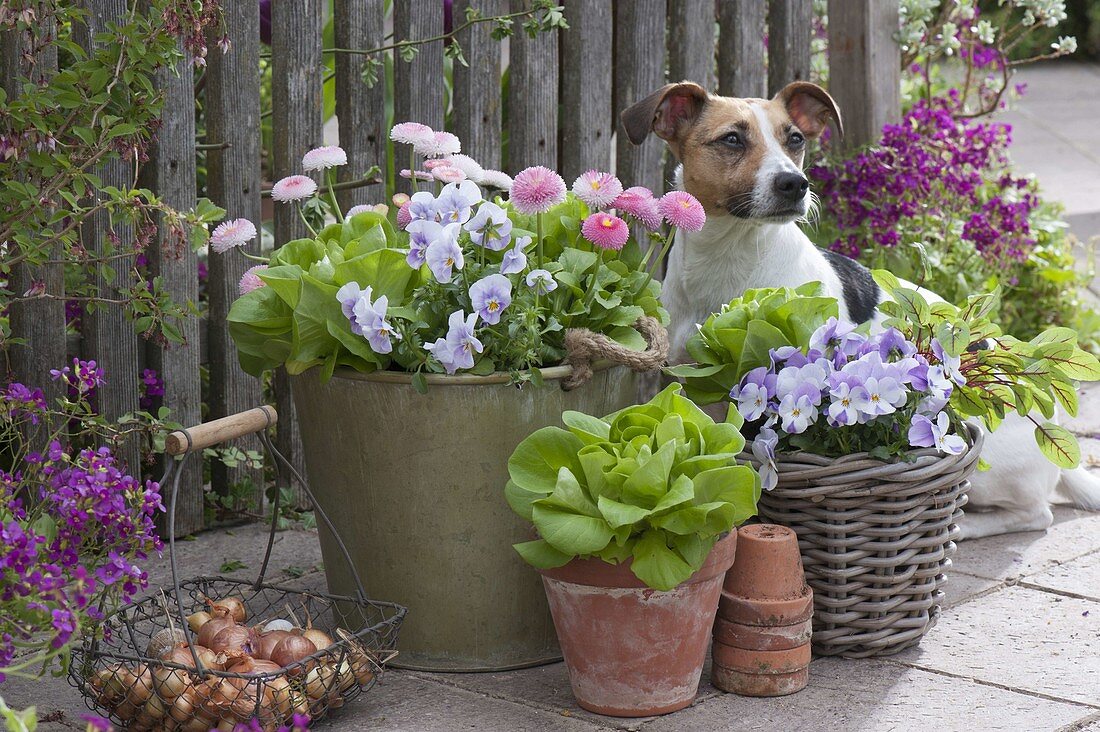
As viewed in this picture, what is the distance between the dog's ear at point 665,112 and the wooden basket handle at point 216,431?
1.45 metres

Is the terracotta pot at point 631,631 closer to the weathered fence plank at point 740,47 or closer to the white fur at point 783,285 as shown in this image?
the white fur at point 783,285

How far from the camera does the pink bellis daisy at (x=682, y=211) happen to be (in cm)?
278

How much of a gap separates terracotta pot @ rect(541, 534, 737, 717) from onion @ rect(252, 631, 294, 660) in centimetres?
56

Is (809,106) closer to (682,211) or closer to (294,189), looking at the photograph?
(682,211)

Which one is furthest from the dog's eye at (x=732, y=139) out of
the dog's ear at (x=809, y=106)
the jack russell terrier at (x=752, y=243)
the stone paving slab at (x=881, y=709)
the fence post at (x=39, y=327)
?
→ the fence post at (x=39, y=327)

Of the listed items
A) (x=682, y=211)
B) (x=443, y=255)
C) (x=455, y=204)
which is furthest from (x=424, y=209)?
(x=682, y=211)

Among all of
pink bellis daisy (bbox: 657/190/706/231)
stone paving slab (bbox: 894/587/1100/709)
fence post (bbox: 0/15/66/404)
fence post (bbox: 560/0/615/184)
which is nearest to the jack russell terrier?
stone paving slab (bbox: 894/587/1100/709)

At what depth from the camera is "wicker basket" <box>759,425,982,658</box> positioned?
9.19 feet

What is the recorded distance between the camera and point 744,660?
2.78 meters

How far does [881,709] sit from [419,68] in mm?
2369

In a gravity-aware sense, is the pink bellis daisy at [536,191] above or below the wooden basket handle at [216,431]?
above

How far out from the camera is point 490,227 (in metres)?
2.72

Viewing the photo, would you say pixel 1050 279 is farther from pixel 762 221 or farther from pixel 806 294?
pixel 806 294

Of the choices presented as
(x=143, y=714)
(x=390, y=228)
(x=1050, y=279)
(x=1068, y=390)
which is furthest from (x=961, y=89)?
(x=143, y=714)
